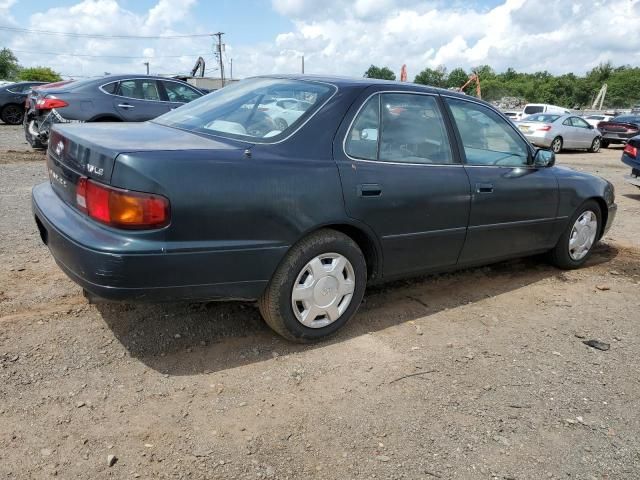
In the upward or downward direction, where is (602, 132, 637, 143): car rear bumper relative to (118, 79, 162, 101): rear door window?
downward

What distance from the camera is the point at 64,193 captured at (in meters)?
3.11

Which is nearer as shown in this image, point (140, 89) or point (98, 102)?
point (98, 102)

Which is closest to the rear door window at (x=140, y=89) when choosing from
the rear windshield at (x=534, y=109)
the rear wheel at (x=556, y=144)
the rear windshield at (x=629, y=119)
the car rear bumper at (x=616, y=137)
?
the rear wheel at (x=556, y=144)

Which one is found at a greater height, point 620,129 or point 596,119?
point 620,129

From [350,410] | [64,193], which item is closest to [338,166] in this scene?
[350,410]

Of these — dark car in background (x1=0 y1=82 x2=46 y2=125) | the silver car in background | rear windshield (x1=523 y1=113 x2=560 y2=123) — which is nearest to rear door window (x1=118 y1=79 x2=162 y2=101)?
dark car in background (x1=0 y1=82 x2=46 y2=125)

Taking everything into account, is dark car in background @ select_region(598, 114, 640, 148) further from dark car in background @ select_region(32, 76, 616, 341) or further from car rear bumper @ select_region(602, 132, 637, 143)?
dark car in background @ select_region(32, 76, 616, 341)

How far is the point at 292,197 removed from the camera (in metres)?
2.96

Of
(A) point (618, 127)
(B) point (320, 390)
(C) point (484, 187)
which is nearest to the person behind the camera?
(B) point (320, 390)

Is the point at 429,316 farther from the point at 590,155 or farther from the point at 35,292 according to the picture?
the point at 590,155

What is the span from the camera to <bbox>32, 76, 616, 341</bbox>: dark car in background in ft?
8.68

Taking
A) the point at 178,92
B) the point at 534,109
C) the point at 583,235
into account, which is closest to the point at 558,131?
the point at 178,92

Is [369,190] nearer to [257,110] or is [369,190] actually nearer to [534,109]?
[257,110]

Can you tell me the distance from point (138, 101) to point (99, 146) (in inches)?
303
